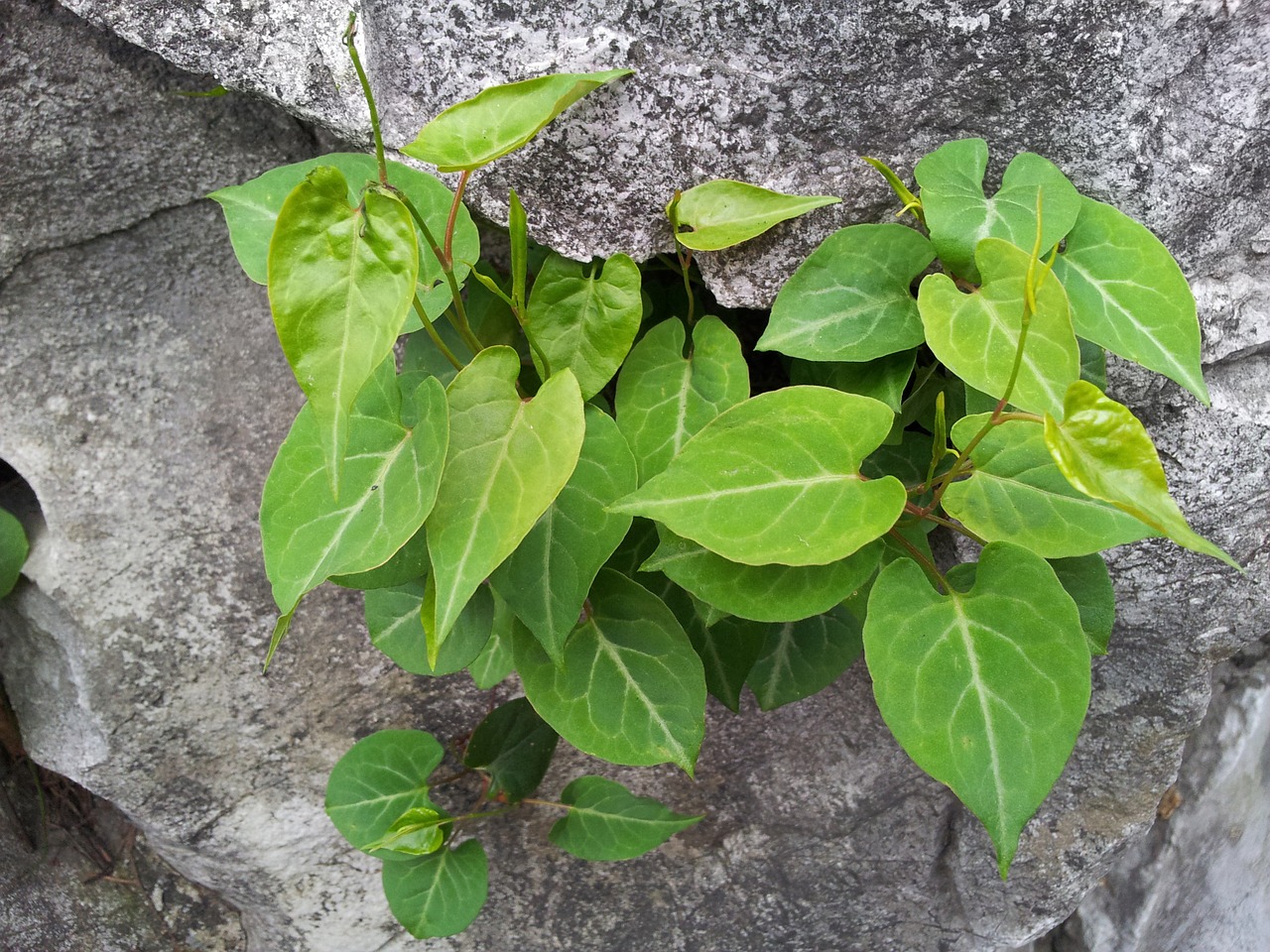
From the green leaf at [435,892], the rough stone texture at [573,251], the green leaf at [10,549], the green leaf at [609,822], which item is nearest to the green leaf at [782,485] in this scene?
the rough stone texture at [573,251]

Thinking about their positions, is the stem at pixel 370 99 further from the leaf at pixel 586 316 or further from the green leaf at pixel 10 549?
the green leaf at pixel 10 549

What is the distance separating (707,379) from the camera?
35.5 inches

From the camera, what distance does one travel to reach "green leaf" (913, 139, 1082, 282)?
78 cm

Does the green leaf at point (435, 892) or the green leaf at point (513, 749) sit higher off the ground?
the green leaf at point (513, 749)

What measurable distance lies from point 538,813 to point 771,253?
2.75 feet

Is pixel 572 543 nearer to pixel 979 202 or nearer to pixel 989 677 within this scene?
pixel 989 677

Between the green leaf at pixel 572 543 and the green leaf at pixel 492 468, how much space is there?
6 centimetres

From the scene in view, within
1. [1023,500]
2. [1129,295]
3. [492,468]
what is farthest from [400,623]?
[1129,295]

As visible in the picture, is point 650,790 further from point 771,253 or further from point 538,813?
point 771,253

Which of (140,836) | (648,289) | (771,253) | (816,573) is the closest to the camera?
(816,573)

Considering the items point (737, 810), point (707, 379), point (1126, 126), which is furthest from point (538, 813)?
point (1126, 126)

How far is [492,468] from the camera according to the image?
76 cm

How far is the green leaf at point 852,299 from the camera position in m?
0.84

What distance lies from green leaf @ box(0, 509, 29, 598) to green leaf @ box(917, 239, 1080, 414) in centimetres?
112
